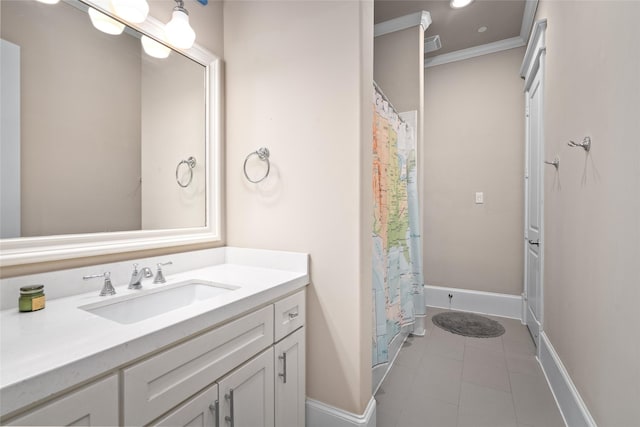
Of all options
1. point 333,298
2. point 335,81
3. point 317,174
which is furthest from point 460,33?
point 333,298

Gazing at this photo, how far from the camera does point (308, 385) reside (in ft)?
4.75

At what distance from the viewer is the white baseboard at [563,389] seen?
1.37 meters

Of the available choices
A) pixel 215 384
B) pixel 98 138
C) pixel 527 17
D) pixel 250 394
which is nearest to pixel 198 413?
pixel 215 384

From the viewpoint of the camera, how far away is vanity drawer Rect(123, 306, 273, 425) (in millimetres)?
736

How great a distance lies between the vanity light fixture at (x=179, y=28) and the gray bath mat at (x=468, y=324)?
2995 mm

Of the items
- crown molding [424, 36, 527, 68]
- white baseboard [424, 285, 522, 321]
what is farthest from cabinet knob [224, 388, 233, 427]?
crown molding [424, 36, 527, 68]

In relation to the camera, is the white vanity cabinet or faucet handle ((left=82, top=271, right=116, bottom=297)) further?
faucet handle ((left=82, top=271, right=116, bottom=297))

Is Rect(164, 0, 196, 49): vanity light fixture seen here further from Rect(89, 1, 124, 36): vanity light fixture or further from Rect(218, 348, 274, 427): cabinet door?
Rect(218, 348, 274, 427): cabinet door

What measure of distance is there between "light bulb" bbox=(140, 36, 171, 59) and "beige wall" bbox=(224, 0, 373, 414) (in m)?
0.45

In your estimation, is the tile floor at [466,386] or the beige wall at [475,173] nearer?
the tile floor at [466,386]

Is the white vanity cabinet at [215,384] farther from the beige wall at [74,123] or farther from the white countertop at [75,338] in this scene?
the beige wall at [74,123]

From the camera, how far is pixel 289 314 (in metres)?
1.30

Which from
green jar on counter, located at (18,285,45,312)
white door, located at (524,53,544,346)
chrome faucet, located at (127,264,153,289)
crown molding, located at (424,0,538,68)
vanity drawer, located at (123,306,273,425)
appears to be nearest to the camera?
vanity drawer, located at (123,306,273,425)

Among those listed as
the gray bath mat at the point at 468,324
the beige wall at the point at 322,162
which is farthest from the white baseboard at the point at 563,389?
the beige wall at the point at 322,162
